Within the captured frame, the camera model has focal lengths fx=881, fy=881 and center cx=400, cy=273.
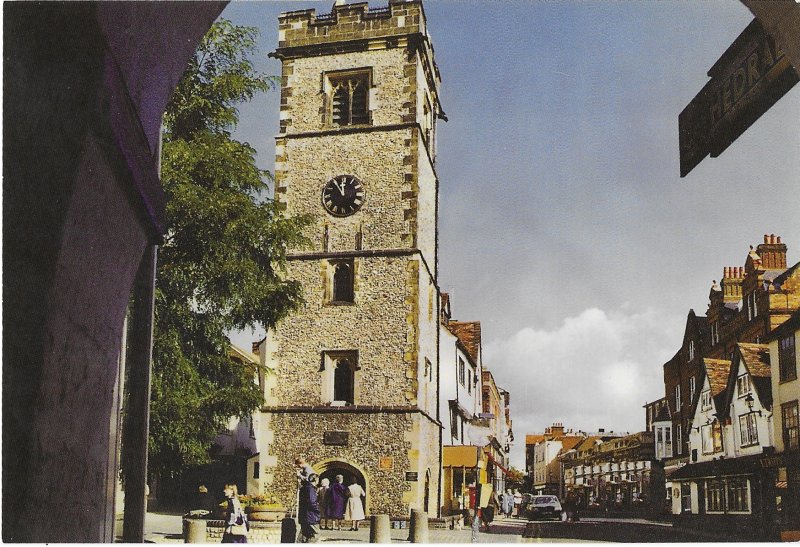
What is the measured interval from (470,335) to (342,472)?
457 inches

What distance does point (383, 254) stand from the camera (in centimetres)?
1802

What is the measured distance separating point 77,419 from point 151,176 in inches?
39.7

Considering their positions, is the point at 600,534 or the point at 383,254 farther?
the point at 383,254

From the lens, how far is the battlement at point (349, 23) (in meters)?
19.3

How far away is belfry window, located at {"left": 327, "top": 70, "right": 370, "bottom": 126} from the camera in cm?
1917

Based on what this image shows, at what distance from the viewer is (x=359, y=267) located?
1805 centimetres

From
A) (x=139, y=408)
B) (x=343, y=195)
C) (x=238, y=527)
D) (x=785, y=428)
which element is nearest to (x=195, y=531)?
(x=238, y=527)

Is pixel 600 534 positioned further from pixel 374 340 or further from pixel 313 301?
pixel 313 301

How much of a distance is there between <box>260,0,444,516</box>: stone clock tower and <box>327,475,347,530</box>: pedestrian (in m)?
0.43

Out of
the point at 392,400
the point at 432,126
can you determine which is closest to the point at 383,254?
the point at 392,400

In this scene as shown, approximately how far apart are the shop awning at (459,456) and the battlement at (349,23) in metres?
9.52

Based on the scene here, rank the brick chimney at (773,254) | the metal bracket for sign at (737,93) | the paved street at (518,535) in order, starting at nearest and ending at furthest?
the metal bracket for sign at (737,93) < the paved street at (518,535) < the brick chimney at (773,254)

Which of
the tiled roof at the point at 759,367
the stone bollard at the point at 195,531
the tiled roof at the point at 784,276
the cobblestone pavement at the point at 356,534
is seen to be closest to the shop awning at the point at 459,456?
the cobblestone pavement at the point at 356,534

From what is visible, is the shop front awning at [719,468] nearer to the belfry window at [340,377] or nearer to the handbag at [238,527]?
the belfry window at [340,377]
